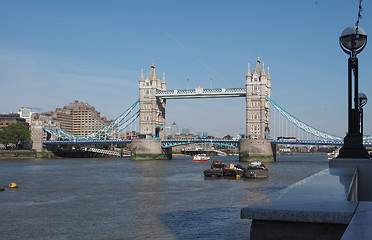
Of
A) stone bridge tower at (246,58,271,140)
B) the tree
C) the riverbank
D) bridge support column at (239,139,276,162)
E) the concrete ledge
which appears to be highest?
stone bridge tower at (246,58,271,140)

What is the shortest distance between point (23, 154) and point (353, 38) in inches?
3700

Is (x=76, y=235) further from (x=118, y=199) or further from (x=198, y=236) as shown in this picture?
(x=118, y=199)

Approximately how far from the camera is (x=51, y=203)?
23.5 meters

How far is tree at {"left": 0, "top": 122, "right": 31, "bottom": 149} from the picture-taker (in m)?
101

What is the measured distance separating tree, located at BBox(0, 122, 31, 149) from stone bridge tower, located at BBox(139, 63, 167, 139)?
97.0 ft

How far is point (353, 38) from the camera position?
1148 cm

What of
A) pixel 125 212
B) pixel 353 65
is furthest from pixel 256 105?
pixel 353 65

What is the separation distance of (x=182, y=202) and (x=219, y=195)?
160 inches

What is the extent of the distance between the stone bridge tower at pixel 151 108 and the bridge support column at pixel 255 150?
22.1 m

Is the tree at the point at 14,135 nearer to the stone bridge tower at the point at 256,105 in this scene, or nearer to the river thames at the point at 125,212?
the stone bridge tower at the point at 256,105

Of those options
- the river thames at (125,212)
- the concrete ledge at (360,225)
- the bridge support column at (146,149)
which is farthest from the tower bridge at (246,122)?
the concrete ledge at (360,225)

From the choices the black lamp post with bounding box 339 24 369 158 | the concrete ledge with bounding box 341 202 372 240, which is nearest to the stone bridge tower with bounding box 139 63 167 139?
the black lamp post with bounding box 339 24 369 158

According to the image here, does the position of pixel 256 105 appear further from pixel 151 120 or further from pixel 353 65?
pixel 353 65

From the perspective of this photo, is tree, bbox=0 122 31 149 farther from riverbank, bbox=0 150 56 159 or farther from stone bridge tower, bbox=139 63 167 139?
stone bridge tower, bbox=139 63 167 139
